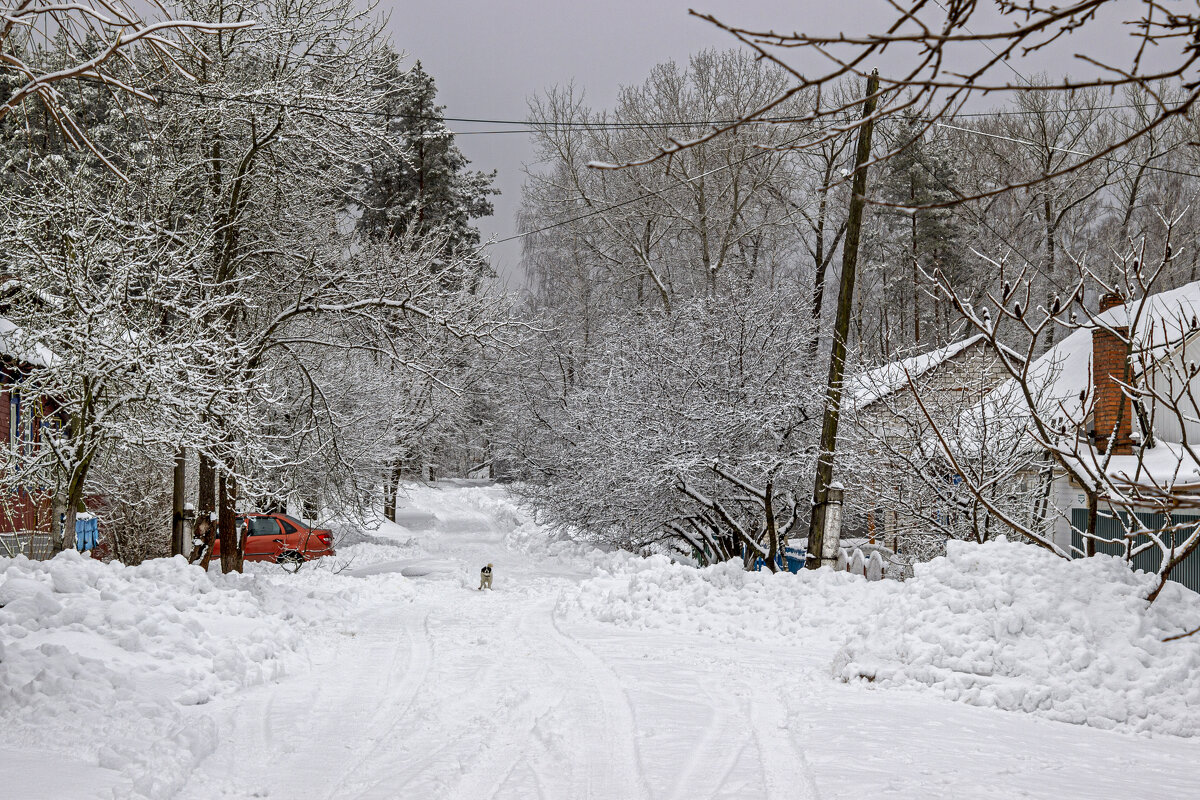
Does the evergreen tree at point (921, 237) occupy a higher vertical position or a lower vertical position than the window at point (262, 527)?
higher

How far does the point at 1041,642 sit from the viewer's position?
7.66 meters

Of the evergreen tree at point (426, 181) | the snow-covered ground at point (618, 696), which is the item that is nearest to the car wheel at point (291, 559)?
the snow-covered ground at point (618, 696)

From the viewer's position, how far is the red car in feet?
80.3

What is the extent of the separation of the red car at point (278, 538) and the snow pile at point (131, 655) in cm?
1261

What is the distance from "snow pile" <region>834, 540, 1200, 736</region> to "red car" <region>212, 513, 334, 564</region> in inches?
723

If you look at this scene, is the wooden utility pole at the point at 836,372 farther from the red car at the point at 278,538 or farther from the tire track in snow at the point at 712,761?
the red car at the point at 278,538

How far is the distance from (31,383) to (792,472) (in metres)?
12.0

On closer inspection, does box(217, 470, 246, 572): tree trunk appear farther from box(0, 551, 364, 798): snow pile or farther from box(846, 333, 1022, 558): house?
box(846, 333, 1022, 558): house

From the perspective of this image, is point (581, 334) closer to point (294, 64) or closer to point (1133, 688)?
point (294, 64)

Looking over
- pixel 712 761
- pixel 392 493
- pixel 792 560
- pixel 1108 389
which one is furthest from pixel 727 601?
pixel 392 493

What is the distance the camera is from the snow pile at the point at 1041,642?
6863 mm

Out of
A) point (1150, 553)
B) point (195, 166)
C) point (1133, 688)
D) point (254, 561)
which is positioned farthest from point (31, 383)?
point (1150, 553)

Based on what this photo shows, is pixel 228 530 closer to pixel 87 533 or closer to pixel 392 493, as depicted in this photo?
pixel 87 533

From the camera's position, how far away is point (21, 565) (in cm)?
960
